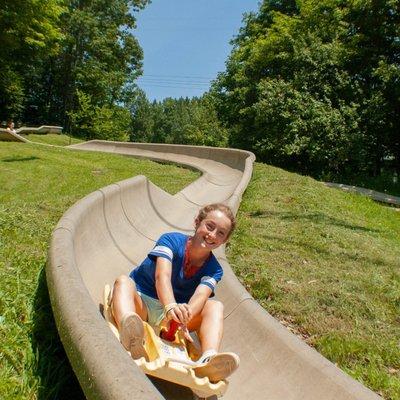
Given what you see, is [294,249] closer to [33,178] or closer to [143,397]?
[143,397]

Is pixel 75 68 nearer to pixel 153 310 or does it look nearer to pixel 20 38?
pixel 20 38

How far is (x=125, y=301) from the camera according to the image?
3.07 meters

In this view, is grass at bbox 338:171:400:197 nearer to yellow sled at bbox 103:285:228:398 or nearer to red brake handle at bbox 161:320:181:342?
red brake handle at bbox 161:320:181:342

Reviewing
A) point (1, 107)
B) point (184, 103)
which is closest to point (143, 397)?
point (1, 107)

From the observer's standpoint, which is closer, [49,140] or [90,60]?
[49,140]

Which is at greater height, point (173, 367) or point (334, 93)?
point (334, 93)

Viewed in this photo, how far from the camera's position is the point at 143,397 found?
1.66m

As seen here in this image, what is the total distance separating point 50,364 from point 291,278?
3.72 meters

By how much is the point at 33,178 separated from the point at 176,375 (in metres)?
11.3

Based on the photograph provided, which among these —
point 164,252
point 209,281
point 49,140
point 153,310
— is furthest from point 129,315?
point 49,140

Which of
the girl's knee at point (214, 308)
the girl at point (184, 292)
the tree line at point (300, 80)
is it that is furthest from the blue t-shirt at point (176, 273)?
the tree line at point (300, 80)

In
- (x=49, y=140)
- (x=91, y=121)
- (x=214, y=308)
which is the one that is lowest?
(x=49, y=140)

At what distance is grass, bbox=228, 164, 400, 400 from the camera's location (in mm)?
4141

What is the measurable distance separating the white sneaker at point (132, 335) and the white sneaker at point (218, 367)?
0.34 metres
